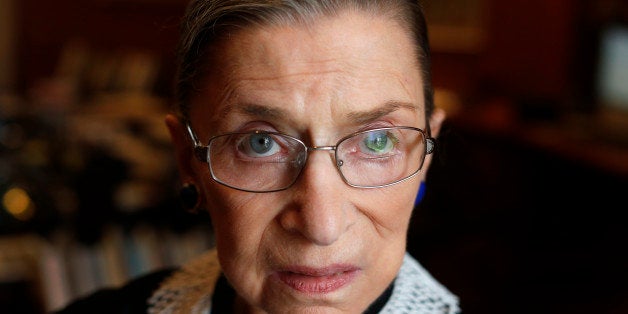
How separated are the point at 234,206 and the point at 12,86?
24.4 ft

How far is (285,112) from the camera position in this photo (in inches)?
33.1

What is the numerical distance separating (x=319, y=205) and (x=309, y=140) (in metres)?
0.08

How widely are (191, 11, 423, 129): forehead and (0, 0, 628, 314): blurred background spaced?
234 millimetres

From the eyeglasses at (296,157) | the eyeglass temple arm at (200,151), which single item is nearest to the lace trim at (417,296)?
the eyeglasses at (296,157)

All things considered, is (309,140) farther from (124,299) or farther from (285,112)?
(124,299)

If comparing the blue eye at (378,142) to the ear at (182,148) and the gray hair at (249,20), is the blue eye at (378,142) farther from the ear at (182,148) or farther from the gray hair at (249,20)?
the ear at (182,148)

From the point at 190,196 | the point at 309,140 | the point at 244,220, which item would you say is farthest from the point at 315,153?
the point at 190,196

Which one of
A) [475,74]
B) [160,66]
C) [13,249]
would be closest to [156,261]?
[13,249]

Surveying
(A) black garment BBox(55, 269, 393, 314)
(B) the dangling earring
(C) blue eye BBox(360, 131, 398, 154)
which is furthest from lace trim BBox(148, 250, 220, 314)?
(C) blue eye BBox(360, 131, 398, 154)

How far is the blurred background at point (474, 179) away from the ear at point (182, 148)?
183 millimetres

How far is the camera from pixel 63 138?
413cm

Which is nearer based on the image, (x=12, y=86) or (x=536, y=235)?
(x=536, y=235)

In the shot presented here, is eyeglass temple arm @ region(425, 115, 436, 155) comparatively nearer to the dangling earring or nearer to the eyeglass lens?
the eyeglass lens

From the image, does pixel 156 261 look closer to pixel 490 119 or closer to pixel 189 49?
pixel 189 49
